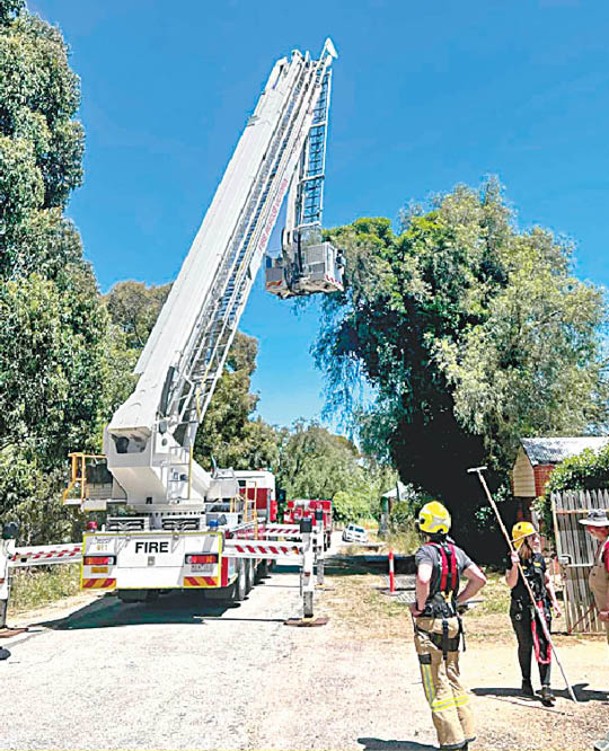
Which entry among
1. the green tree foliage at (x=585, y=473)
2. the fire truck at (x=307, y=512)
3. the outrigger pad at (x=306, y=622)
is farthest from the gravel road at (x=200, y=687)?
the fire truck at (x=307, y=512)

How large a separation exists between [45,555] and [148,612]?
7.07 ft

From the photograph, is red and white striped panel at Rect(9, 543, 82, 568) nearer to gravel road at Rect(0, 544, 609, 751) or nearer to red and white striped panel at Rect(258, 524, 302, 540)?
gravel road at Rect(0, 544, 609, 751)

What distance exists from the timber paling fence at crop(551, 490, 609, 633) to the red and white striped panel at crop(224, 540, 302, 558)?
3795mm

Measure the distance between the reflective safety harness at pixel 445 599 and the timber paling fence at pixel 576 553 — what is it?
16.0 ft

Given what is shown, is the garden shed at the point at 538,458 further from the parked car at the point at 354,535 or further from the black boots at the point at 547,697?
the parked car at the point at 354,535

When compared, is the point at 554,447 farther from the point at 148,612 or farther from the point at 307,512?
the point at 148,612

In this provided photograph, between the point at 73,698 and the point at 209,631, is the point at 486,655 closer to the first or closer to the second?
→ the point at 209,631

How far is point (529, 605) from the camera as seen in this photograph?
6.41 m

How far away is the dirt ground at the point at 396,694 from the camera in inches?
202

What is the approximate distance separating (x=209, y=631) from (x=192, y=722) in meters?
4.36

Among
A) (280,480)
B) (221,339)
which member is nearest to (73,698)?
(221,339)

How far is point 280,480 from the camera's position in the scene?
4597 cm

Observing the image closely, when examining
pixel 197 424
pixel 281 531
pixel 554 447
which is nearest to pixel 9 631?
pixel 197 424

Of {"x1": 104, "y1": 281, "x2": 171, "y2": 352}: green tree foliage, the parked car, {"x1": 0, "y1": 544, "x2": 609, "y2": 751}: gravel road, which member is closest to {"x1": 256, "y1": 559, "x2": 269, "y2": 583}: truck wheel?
{"x1": 0, "y1": 544, "x2": 609, "y2": 751}: gravel road
